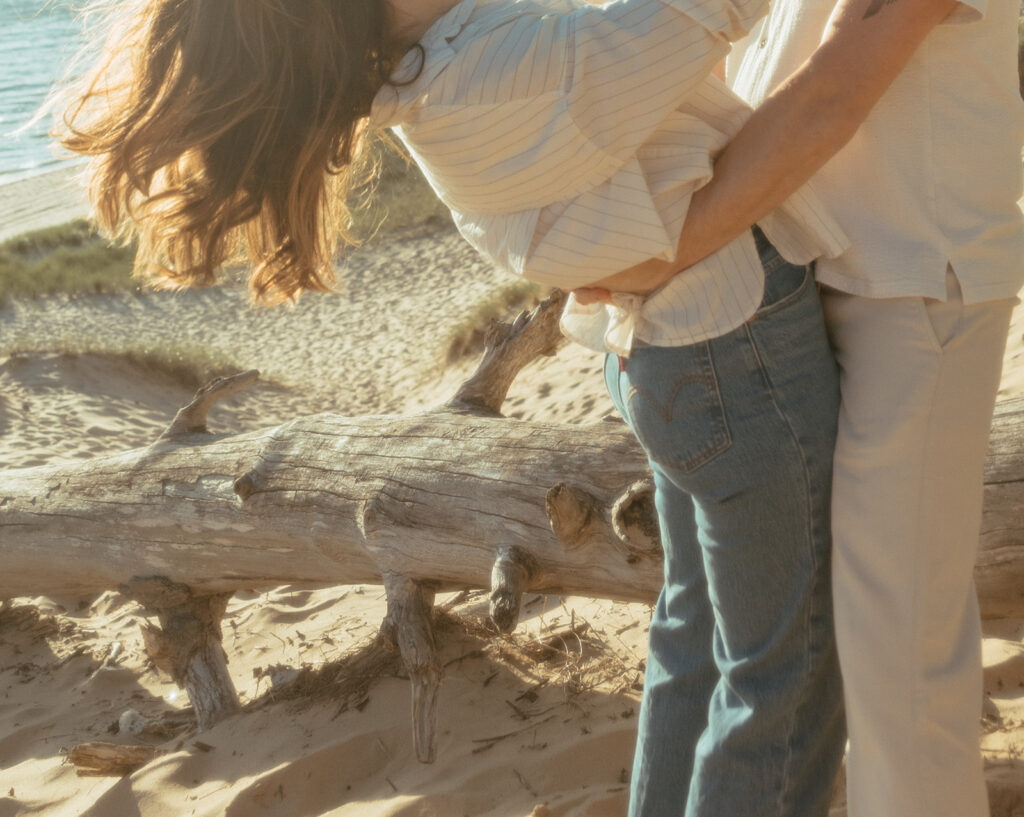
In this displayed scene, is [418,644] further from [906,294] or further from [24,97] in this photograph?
[24,97]

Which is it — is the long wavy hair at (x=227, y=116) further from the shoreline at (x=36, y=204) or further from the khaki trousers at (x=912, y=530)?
the shoreline at (x=36, y=204)

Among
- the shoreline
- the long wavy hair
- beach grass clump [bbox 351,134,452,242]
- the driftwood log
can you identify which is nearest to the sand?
the driftwood log

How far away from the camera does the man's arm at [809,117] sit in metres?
1.30

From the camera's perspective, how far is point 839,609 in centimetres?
144

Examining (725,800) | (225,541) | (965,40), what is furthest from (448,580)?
(965,40)

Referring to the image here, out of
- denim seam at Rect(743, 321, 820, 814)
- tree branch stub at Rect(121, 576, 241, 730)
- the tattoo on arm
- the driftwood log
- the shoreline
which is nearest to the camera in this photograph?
the tattoo on arm

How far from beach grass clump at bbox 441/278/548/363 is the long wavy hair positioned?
22.6 feet

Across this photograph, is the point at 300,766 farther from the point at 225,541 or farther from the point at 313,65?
the point at 313,65

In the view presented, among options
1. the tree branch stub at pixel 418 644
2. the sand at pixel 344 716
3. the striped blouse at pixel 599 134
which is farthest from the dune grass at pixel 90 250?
the striped blouse at pixel 599 134

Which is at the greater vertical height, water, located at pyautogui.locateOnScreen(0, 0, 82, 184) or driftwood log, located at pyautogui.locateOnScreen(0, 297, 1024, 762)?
water, located at pyautogui.locateOnScreen(0, 0, 82, 184)

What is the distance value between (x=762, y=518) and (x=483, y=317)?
759 centimetres

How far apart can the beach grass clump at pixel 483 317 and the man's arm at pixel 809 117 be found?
7.15 metres

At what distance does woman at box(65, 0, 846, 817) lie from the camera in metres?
1.36

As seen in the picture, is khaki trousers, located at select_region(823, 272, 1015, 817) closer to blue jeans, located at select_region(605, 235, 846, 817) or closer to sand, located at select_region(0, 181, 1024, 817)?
blue jeans, located at select_region(605, 235, 846, 817)
